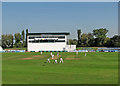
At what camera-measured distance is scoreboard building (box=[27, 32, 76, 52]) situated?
105m

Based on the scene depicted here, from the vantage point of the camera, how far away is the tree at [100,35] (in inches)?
5557

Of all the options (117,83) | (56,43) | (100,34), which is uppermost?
(100,34)

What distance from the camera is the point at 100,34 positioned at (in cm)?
14562

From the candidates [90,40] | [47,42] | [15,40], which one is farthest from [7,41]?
[90,40]

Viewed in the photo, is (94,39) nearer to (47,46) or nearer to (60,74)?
(47,46)

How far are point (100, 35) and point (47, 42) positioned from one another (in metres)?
58.9

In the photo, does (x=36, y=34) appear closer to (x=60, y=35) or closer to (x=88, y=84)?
(x=60, y=35)

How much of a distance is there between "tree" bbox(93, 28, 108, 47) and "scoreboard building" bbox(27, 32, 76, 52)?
1795 inches

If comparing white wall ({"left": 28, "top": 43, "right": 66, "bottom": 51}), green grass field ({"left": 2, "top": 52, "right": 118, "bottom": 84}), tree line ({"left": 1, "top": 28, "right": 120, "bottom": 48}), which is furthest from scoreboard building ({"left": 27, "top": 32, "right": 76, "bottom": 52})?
green grass field ({"left": 2, "top": 52, "right": 118, "bottom": 84})

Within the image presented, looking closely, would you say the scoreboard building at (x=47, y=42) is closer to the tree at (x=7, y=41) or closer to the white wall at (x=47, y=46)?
the white wall at (x=47, y=46)

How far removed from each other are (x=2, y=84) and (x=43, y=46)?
288ft

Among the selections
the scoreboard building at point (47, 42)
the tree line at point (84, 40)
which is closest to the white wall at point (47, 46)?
the scoreboard building at point (47, 42)

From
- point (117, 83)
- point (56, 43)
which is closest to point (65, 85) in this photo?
point (117, 83)

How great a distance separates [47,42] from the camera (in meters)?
105
